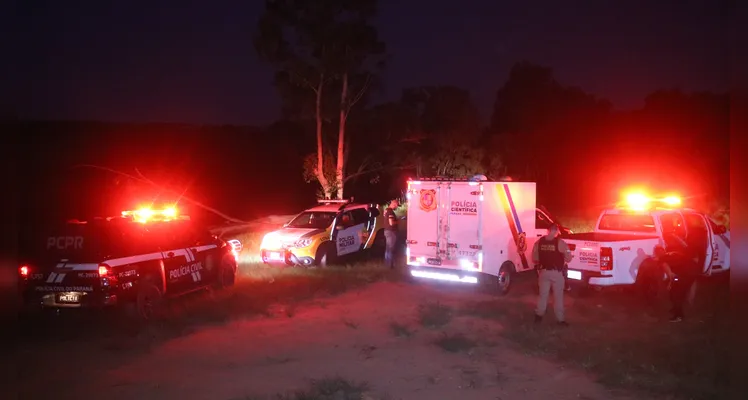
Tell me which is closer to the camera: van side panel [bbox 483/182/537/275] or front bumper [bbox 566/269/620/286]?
front bumper [bbox 566/269/620/286]

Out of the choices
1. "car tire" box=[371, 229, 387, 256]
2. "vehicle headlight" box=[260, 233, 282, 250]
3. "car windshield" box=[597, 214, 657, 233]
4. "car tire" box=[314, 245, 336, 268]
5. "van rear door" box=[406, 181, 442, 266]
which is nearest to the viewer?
"car windshield" box=[597, 214, 657, 233]

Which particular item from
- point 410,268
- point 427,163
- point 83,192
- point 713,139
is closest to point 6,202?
point 410,268

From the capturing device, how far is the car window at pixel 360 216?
59.0 feet

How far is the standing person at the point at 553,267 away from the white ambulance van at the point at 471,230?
8.05 ft

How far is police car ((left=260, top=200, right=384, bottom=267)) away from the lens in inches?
637

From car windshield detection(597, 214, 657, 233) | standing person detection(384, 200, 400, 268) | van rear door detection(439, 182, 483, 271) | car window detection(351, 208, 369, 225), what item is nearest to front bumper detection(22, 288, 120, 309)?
van rear door detection(439, 182, 483, 271)

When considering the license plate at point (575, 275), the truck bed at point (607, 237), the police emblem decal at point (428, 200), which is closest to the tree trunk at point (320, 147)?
the police emblem decal at point (428, 200)

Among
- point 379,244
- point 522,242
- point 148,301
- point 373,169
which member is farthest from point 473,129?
point 148,301

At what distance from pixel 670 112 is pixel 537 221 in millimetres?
33191

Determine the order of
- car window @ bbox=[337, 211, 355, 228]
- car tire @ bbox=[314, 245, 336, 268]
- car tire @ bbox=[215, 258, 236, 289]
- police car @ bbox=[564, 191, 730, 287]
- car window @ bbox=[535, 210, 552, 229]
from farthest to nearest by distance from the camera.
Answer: car window @ bbox=[337, 211, 355, 228]
car tire @ bbox=[314, 245, 336, 268]
car window @ bbox=[535, 210, 552, 229]
car tire @ bbox=[215, 258, 236, 289]
police car @ bbox=[564, 191, 730, 287]

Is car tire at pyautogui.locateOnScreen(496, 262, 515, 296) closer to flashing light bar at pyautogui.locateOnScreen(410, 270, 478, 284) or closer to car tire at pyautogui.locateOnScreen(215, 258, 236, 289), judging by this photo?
flashing light bar at pyautogui.locateOnScreen(410, 270, 478, 284)

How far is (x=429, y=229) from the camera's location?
13758 mm

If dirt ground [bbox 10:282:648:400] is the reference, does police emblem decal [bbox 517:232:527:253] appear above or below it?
above

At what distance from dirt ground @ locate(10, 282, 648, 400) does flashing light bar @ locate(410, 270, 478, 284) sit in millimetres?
1922
